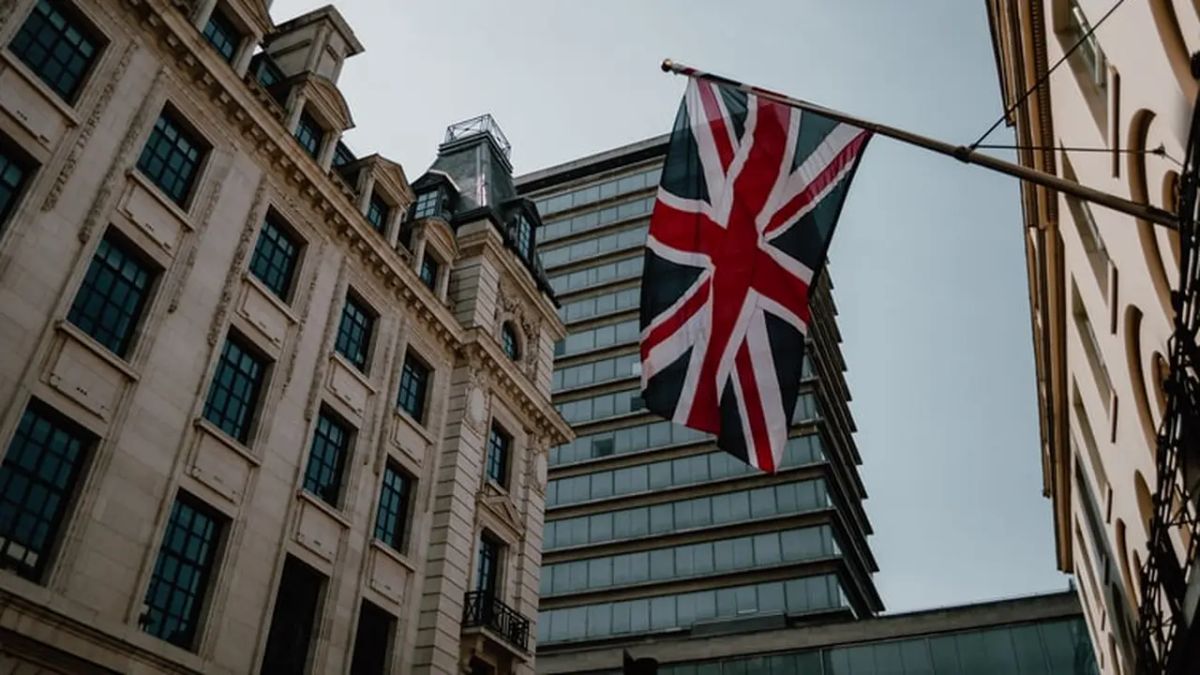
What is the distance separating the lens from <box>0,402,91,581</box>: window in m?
13.7

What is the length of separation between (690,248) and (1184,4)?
20.1ft

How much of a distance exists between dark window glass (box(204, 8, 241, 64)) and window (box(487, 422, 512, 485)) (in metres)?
12.8

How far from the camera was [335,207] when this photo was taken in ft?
74.2

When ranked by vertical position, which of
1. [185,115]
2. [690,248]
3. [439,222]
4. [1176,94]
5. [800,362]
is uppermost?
[439,222]

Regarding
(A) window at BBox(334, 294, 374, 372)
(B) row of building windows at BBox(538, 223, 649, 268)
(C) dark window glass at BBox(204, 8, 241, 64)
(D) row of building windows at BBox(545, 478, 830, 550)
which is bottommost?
(A) window at BBox(334, 294, 374, 372)

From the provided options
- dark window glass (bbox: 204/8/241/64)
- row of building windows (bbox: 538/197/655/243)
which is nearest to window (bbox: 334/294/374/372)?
dark window glass (bbox: 204/8/241/64)

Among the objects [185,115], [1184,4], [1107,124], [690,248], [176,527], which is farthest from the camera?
[185,115]

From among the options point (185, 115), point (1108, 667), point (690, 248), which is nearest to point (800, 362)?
point (690, 248)

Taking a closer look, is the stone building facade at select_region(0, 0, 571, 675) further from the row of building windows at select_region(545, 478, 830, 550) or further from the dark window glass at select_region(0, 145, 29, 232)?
the row of building windows at select_region(545, 478, 830, 550)

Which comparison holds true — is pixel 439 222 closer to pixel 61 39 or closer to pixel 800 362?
pixel 61 39

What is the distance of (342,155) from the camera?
2519cm

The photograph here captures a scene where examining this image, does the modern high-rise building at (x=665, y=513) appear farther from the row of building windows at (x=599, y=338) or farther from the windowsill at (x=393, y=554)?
the windowsill at (x=393, y=554)

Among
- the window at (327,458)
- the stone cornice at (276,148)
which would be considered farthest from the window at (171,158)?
the window at (327,458)

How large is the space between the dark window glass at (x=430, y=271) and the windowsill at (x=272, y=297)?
22.1 feet
